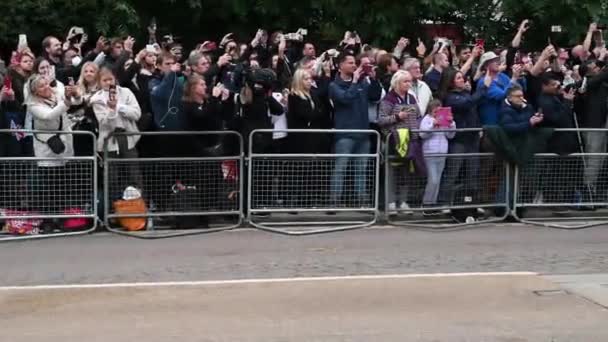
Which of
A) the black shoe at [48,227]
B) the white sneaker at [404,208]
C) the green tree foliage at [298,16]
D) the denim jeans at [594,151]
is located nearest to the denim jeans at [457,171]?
the white sneaker at [404,208]

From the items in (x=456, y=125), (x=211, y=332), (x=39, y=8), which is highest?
(x=39, y=8)

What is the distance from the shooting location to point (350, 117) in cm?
1166

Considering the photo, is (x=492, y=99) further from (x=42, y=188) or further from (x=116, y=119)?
(x=42, y=188)

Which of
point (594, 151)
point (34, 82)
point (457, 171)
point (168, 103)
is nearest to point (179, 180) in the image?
point (168, 103)

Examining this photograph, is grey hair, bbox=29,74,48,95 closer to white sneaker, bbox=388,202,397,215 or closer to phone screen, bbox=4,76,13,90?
phone screen, bbox=4,76,13,90

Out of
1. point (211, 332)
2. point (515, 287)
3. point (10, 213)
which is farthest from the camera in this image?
point (10, 213)

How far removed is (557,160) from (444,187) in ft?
4.65

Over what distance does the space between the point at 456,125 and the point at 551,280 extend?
3583mm

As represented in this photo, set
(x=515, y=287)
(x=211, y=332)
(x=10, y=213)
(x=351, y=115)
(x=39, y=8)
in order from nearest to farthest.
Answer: (x=211, y=332) → (x=515, y=287) → (x=10, y=213) → (x=351, y=115) → (x=39, y=8)

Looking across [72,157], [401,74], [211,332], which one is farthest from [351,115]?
[211,332]

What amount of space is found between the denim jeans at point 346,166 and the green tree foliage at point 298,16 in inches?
192

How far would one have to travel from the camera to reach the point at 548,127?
11867 mm

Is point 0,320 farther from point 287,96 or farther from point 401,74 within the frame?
point 401,74

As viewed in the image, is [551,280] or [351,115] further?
[351,115]
